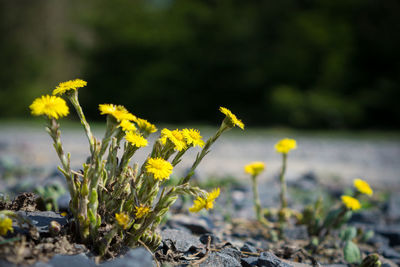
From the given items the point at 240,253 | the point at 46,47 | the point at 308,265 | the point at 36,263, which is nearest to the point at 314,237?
the point at 308,265

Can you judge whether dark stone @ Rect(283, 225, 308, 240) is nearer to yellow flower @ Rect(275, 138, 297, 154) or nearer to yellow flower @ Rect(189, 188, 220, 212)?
yellow flower @ Rect(275, 138, 297, 154)

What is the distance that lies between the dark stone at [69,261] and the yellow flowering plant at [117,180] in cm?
9

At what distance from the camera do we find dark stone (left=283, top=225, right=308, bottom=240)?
2.17m

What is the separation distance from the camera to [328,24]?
53.8 feet

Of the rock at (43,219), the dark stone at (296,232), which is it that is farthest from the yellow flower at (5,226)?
the dark stone at (296,232)

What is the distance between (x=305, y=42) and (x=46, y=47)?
677 inches

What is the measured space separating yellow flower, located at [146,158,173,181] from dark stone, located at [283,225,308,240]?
128cm

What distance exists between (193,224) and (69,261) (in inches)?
40.7

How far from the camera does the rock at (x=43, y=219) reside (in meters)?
1.23

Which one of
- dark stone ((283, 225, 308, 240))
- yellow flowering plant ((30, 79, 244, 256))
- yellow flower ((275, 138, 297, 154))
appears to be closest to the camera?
yellow flowering plant ((30, 79, 244, 256))

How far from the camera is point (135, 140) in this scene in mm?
1184

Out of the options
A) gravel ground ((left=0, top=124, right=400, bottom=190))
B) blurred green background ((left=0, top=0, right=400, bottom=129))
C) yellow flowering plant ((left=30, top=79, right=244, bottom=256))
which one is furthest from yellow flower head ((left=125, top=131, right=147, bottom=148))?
blurred green background ((left=0, top=0, right=400, bottom=129))

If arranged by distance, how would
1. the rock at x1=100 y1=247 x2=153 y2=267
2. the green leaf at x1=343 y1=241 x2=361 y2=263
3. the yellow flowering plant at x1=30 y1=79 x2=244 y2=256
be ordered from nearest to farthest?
the rock at x1=100 y1=247 x2=153 y2=267, the yellow flowering plant at x1=30 y1=79 x2=244 y2=256, the green leaf at x1=343 y1=241 x2=361 y2=263

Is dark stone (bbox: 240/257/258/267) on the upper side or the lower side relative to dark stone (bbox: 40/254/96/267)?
lower
